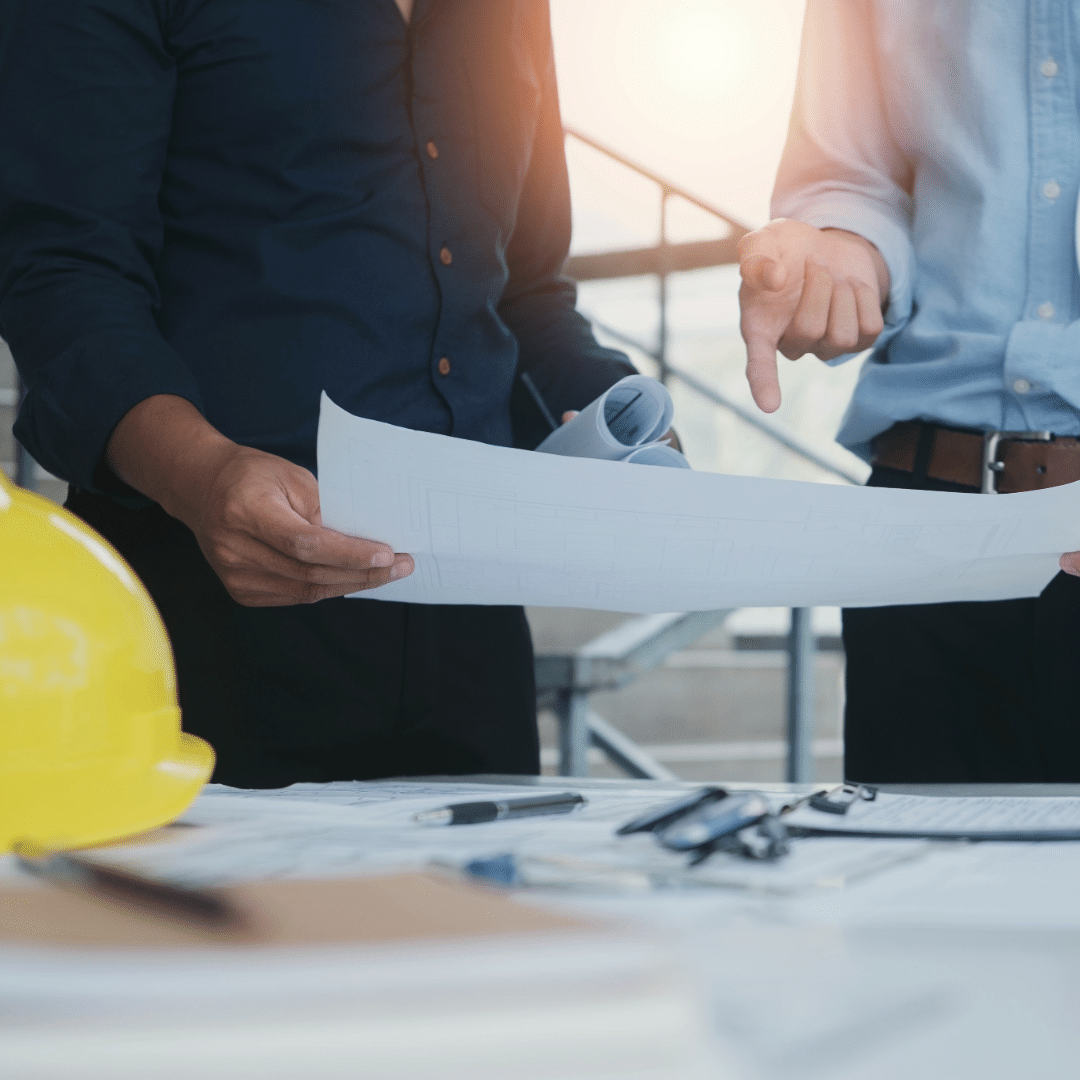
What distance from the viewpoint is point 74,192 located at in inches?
26.7

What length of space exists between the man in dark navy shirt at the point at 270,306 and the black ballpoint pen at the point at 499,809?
0.52 ft

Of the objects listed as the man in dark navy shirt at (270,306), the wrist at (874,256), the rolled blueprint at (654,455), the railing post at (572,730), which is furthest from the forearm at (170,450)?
the railing post at (572,730)

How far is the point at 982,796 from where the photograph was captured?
1.84 feet

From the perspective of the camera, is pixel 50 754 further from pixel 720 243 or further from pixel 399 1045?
pixel 720 243

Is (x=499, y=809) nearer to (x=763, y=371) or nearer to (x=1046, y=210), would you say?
(x=763, y=371)

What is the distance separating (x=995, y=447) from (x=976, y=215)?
0.18 meters

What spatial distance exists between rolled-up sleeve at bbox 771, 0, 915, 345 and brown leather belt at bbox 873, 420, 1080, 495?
87 millimetres

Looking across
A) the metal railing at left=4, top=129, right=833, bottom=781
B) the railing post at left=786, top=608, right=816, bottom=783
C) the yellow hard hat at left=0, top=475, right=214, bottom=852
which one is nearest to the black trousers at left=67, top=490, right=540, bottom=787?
the yellow hard hat at left=0, top=475, right=214, bottom=852

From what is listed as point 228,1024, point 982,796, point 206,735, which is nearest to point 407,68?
point 206,735

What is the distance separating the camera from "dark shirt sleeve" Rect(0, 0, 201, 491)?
2.16 feet

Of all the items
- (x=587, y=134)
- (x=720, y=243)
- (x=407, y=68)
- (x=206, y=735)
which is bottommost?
(x=206, y=735)

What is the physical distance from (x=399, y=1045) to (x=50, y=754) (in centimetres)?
25

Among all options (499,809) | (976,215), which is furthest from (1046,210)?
(499,809)

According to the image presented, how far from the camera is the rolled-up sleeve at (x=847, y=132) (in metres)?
0.83
